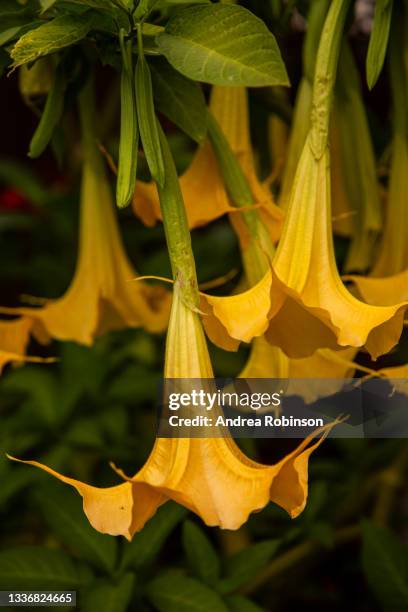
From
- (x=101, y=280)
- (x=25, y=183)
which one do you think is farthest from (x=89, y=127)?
(x=25, y=183)

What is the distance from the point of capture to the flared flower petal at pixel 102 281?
2.31 feet

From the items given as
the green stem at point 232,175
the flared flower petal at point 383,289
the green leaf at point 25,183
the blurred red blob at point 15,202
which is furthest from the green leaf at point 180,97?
the blurred red blob at point 15,202

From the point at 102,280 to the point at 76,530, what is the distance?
0.21 metres

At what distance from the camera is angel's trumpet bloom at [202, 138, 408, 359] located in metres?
0.44

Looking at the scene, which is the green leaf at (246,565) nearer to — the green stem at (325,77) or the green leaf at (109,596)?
the green leaf at (109,596)

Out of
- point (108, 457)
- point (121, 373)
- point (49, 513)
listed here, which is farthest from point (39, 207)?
point (49, 513)

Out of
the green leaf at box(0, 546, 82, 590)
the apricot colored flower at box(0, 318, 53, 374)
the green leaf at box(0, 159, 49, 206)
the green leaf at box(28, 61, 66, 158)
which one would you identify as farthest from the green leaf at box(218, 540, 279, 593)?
the green leaf at box(0, 159, 49, 206)

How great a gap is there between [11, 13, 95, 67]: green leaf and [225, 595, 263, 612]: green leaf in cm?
39

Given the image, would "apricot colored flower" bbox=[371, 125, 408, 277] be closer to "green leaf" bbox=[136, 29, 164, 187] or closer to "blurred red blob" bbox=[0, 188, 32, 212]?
"green leaf" bbox=[136, 29, 164, 187]

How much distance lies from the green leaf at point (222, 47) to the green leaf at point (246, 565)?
33cm

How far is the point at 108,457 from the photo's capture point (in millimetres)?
811

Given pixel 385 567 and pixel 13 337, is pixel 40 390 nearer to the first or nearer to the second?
pixel 13 337

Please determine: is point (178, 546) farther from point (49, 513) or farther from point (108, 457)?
point (49, 513)

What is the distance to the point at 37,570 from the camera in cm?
60
